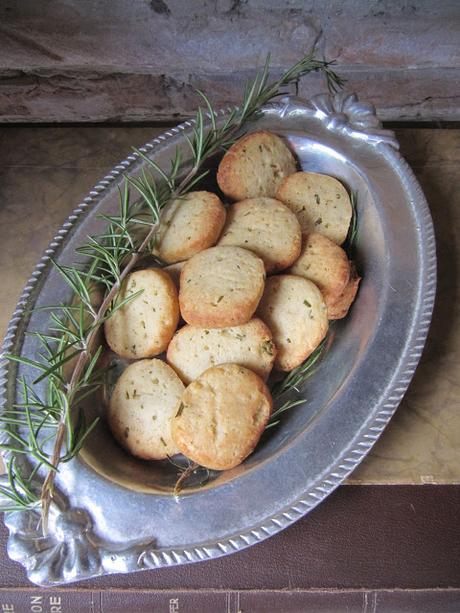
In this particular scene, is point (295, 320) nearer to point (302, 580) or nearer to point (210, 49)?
point (302, 580)

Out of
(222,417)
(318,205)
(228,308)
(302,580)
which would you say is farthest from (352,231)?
(302,580)

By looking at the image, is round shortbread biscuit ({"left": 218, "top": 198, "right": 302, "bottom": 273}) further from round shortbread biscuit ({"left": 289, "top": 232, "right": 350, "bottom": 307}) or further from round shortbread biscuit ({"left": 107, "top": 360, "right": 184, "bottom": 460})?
round shortbread biscuit ({"left": 107, "top": 360, "right": 184, "bottom": 460})

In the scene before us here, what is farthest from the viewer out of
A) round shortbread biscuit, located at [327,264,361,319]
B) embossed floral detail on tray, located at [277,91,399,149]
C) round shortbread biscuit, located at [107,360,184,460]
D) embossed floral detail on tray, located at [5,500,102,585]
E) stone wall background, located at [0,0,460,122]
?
stone wall background, located at [0,0,460,122]

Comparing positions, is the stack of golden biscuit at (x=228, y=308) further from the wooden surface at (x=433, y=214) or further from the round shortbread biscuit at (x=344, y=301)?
the wooden surface at (x=433, y=214)

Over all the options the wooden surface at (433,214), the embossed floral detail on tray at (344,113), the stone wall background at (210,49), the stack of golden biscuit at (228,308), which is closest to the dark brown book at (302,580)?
the wooden surface at (433,214)

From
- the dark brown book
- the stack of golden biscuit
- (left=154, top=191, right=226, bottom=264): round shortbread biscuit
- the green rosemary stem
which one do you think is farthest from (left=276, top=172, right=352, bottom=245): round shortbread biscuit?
the dark brown book

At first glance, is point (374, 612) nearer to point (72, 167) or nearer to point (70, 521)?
point (70, 521)
